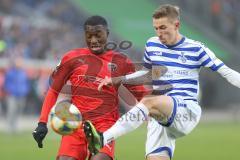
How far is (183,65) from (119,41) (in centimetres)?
1999

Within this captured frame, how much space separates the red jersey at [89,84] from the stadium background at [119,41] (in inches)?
324

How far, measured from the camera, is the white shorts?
9523 millimetres

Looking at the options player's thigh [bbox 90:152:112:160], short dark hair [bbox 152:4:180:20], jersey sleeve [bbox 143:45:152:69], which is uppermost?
short dark hair [bbox 152:4:180:20]

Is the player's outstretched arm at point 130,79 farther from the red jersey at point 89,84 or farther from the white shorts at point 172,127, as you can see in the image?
the white shorts at point 172,127

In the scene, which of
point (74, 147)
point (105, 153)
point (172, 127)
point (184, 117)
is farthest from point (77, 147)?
point (184, 117)

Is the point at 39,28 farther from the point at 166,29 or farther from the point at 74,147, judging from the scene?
the point at 74,147

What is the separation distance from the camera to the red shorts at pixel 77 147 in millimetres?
9547

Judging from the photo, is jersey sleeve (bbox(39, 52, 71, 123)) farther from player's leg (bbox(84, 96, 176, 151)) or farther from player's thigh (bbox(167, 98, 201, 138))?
player's thigh (bbox(167, 98, 201, 138))

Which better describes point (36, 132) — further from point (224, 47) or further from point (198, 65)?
point (224, 47)

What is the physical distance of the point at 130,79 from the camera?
10.1 m

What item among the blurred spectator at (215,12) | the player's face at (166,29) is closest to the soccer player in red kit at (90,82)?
the player's face at (166,29)

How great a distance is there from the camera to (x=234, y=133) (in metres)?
22.9

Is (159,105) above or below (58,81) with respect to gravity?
below

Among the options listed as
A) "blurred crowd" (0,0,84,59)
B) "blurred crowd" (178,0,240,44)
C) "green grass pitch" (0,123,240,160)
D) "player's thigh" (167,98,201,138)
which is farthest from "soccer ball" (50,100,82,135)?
"blurred crowd" (178,0,240,44)
